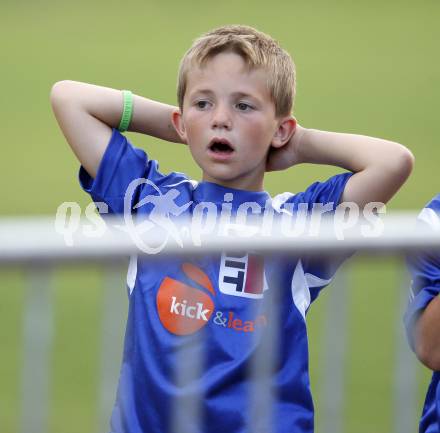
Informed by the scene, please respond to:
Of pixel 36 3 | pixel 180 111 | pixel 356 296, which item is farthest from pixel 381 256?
pixel 36 3

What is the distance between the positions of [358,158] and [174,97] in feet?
25.1

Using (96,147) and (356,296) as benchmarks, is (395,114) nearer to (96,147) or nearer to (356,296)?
(356,296)

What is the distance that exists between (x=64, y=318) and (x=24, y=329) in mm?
3986

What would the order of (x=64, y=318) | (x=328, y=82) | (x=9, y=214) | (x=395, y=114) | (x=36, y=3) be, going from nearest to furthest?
1. (x=64, y=318)
2. (x=9, y=214)
3. (x=395, y=114)
4. (x=328, y=82)
5. (x=36, y=3)

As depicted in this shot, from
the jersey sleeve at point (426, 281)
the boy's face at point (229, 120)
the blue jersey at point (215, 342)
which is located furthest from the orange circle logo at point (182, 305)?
the jersey sleeve at point (426, 281)

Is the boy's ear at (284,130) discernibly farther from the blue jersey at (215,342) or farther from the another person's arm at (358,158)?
the blue jersey at (215,342)

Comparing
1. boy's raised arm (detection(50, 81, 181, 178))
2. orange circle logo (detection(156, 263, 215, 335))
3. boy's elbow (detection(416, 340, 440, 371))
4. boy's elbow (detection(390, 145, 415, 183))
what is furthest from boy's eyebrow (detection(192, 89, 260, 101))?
boy's elbow (detection(416, 340, 440, 371))

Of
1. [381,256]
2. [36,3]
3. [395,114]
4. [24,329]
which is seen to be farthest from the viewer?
[36,3]

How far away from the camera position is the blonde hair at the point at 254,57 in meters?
3.32

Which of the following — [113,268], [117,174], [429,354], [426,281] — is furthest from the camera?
[117,174]

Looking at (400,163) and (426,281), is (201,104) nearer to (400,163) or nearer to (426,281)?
(400,163)

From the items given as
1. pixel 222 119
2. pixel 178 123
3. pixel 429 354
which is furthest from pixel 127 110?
pixel 429 354

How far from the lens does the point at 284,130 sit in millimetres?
3438

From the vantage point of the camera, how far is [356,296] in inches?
234
